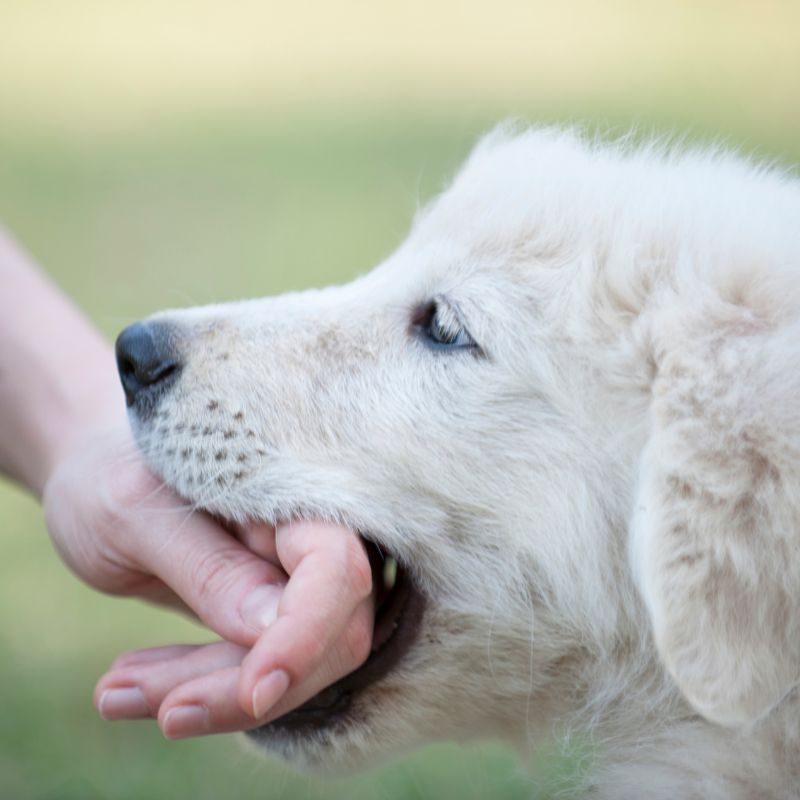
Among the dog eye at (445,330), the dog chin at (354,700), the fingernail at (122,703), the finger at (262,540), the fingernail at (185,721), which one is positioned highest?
the dog eye at (445,330)

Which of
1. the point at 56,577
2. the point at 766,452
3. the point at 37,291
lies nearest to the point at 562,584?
the point at 766,452

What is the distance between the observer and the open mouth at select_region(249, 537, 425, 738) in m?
2.76

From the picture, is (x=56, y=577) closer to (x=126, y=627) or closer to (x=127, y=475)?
(x=126, y=627)

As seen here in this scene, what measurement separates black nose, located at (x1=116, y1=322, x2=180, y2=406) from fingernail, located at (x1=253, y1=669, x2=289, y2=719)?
2.66 ft

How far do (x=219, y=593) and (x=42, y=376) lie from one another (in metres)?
1.32

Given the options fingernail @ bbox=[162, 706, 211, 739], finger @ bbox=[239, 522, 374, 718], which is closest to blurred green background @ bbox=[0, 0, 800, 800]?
finger @ bbox=[239, 522, 374, 718]

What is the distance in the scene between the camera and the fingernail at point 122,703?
2.58 metres

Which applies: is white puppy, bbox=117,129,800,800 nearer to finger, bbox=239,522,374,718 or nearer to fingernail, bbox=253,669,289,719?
finger, bbox=239,522,374,718

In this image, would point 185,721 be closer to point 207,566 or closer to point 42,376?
point 207,566

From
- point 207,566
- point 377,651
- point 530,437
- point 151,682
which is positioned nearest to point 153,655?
point 151,682

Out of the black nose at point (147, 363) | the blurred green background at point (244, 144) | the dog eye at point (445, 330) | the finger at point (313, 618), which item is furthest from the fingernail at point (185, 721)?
the dog eye at point (445, 330)

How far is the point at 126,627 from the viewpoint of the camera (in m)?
5.04

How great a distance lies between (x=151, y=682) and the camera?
2.58 m

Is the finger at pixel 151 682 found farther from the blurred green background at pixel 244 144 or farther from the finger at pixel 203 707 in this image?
the blurred green background at pixel 244 144
